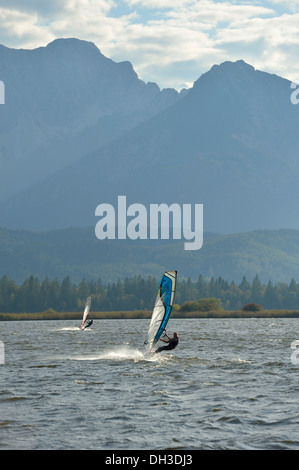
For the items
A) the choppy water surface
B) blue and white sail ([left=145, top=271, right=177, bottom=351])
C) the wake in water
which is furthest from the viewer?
the wake in water

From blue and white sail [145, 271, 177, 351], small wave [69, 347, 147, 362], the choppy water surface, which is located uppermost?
blue and white sail [145, 271, 177, 351]

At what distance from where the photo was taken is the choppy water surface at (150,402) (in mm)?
28672

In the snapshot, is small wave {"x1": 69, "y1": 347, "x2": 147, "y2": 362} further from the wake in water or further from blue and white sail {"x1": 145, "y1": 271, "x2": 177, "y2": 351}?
blue and white sail {"x1": 145, "y1": 271, "x2": 177, "y2": 351}

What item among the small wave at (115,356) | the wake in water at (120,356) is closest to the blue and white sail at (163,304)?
the wake in water at (120,356)

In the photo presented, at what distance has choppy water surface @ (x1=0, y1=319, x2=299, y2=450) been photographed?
28.7 metres

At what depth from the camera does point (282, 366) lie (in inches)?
2154

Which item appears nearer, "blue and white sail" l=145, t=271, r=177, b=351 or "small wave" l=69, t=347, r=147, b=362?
"blue and white sail" l=145, t=271, r=177, b=351

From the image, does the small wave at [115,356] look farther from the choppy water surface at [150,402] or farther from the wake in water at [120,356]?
the choppy water surface at [150,402]

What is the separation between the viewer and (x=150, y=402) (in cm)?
3759

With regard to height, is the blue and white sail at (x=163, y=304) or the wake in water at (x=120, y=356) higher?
the blue and white sail at (x=163, y=304)

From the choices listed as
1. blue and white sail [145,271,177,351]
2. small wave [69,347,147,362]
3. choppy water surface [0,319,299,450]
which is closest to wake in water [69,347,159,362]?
small wave [69,347,147,362]

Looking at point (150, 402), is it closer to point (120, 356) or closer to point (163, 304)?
point (163, 304)
